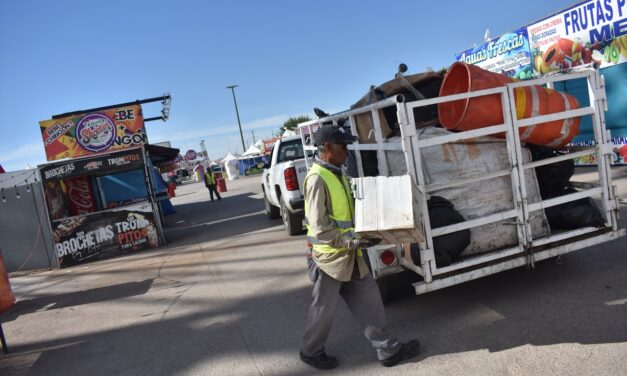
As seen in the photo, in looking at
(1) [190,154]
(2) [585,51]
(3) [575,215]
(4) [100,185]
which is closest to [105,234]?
(4) [100,185]

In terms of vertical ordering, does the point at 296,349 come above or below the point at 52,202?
below

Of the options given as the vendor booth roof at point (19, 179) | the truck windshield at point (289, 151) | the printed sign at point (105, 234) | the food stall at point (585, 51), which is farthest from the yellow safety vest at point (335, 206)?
the vendor booth roof at point (19, 179)

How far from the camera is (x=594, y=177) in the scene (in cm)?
1030

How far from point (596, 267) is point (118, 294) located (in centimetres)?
651

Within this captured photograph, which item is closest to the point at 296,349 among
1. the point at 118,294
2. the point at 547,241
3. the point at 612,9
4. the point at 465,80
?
the point at 547,241

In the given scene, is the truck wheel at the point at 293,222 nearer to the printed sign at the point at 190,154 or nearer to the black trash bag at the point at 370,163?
the black trash bag at the point at 370,163

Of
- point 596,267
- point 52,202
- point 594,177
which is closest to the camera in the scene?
point 596,267

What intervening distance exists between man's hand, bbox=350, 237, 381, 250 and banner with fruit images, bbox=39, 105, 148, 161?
46.1ft

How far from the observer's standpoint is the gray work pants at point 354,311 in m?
3.69

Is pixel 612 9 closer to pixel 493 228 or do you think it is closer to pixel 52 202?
pixel 493 228

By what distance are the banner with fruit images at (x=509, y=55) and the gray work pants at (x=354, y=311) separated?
38.5ft

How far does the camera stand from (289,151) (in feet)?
35.6

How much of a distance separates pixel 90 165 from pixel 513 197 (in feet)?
32.4

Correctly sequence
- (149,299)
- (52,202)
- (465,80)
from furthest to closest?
(52,202)
(149,299)
(465,80)
